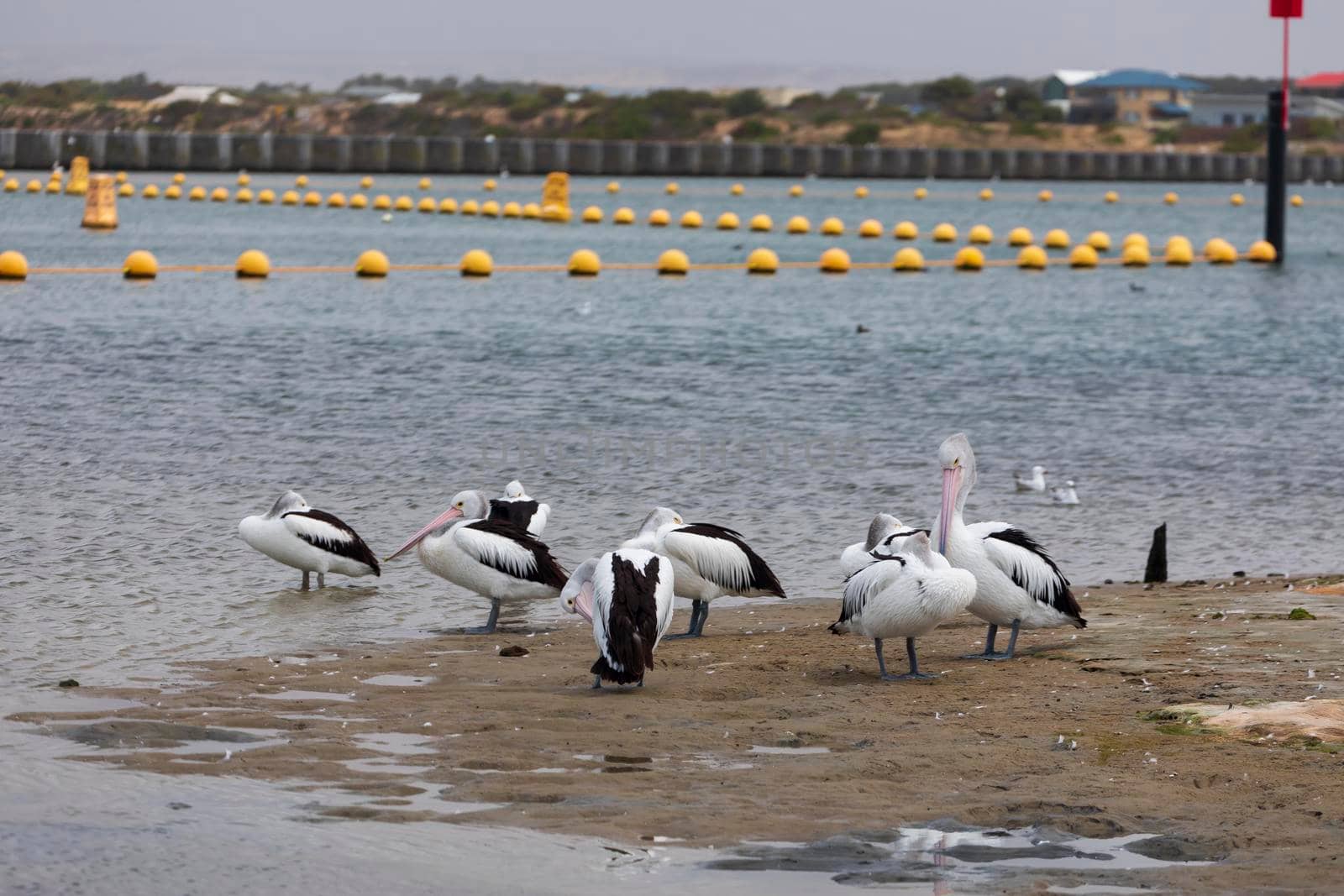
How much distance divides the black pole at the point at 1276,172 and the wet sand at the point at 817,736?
106ft

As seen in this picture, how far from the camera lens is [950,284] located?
131ft

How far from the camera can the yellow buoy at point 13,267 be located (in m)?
34.2

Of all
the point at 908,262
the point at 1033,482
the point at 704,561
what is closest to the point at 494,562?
the point at 704,561

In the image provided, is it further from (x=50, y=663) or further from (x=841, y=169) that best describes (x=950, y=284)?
(x=841, y=169)

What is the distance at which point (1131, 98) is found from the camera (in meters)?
174

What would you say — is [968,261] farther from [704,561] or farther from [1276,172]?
[704,561]

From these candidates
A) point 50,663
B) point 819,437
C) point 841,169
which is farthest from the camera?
point 841,169

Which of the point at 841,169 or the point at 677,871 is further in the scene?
the point at 841,169

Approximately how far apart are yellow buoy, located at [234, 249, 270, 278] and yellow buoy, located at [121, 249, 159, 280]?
151 centimetres

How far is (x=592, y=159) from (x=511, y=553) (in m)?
104

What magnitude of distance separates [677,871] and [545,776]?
4.11ft

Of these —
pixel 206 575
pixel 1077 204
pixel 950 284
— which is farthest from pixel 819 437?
pixel 1077 204

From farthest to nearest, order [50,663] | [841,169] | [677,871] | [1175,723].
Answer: [841,169]
[50,663]
[1175,723]
[677,871]

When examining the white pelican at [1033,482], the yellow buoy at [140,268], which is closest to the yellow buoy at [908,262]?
the yellow buoy at [140,268]
